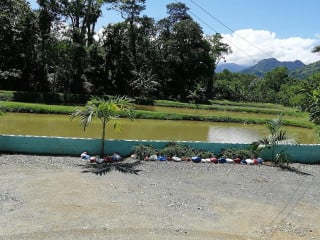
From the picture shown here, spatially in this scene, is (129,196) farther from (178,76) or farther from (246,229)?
(178,76)

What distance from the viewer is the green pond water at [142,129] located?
64.5ft

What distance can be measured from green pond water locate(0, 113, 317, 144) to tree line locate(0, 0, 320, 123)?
738cm

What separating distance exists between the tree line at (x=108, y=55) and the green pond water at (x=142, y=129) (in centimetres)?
738

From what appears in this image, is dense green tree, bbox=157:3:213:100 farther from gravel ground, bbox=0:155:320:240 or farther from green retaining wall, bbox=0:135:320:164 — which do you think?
gravel ground, bbox=0:155:320:240

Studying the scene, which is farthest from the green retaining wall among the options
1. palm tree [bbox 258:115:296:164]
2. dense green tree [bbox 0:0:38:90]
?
dense green tree [bbox 0:0:38:90]

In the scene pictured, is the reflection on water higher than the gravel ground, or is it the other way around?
the reflection on water

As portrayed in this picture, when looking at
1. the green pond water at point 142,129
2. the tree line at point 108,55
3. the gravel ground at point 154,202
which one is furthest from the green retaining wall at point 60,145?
the tree line at point 108,55

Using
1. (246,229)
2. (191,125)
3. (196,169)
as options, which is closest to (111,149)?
(196,169)

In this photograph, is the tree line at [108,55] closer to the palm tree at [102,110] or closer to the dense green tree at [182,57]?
the dense green tree at [182,57]

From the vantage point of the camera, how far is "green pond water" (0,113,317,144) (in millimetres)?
19656

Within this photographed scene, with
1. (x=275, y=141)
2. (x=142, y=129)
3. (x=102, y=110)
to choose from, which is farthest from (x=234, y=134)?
(x=102, y=110)

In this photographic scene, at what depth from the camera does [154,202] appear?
385 inches

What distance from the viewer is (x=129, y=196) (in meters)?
10.1

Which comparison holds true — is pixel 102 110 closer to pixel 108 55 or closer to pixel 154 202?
pixel 154 202
